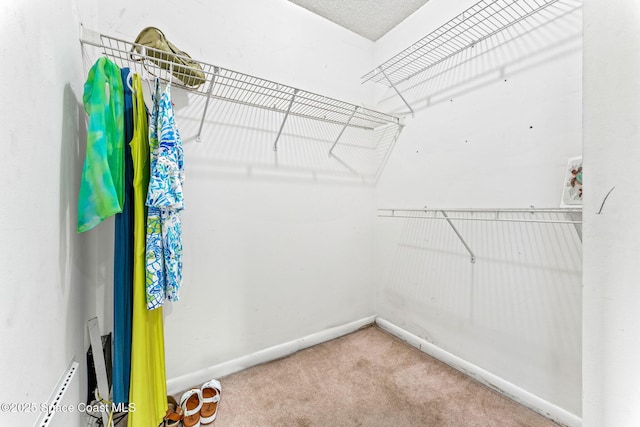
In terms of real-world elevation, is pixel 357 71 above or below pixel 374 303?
above

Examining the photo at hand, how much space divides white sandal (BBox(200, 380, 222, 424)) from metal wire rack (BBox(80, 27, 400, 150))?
1.35m

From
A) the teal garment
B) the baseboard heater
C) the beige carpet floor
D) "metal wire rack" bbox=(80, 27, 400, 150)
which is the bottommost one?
the beige carpet floor

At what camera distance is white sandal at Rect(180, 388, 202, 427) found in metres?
1.14

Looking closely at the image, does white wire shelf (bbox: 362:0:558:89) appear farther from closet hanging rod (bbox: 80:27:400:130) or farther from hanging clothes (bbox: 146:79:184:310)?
hanging clothes (bbox: 146:79:184:310)

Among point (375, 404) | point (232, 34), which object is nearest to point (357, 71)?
point (232, 34)

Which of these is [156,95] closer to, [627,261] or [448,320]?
[627,261]

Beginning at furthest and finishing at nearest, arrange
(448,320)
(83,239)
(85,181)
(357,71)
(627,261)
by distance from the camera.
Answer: (357,71) → (448,320) → (83,239) → (85,181) → (627,261)

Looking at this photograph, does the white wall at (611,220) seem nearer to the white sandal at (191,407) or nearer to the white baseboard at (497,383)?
the white baseboard at (497,383)

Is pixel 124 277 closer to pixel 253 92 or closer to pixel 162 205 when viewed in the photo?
pixel 162 205

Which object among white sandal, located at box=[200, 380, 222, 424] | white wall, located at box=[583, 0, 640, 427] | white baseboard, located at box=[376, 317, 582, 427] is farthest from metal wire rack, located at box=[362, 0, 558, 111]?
white sandal, located at box=[200, 380, 222, 424]

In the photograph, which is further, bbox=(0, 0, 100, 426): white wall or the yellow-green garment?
the yellow-green garment

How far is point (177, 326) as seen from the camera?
1.38m

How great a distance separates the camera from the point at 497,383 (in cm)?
138

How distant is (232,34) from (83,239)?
4.37 feet
